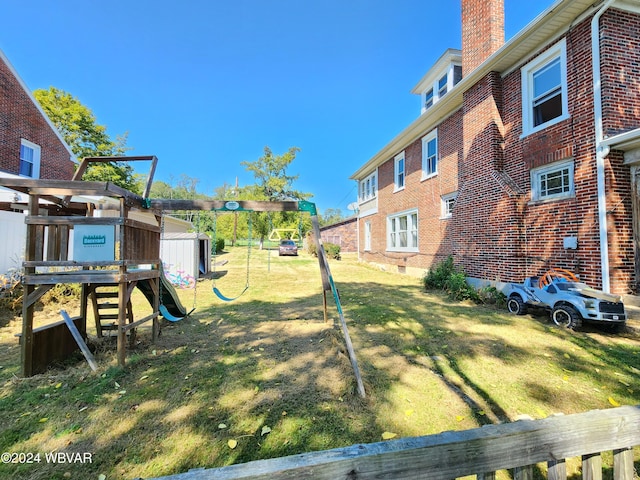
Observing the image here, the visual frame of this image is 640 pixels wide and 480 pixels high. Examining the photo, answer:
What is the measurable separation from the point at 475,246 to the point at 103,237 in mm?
9357

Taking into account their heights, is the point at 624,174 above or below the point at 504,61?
below

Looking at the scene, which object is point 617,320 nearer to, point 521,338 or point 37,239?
point 521,338

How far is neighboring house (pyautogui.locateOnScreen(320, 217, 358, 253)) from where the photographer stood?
91.6 ft

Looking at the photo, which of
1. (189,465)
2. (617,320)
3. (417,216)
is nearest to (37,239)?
(189,465)

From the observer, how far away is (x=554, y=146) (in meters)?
7.23

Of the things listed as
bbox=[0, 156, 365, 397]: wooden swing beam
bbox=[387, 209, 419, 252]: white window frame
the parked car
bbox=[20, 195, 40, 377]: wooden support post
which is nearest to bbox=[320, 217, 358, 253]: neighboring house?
the parked car

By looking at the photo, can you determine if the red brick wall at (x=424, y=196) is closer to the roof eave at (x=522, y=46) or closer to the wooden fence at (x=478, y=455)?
the roof eave at (x=522, y=46)

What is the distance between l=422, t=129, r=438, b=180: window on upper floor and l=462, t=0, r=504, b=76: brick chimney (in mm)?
2543

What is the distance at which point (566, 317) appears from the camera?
5.86 m

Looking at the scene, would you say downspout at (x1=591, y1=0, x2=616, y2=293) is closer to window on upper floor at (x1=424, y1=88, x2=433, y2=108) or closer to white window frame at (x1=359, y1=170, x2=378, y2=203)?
window on upper floor at (x1=424, y1=88, x2=433, y2=108)

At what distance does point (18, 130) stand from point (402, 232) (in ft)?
60.4

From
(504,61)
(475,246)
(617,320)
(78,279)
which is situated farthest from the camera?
(475,246)

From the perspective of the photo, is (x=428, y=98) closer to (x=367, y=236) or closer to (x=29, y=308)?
(x=367, y=236)

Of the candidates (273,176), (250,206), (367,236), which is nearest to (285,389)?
(250,206)
